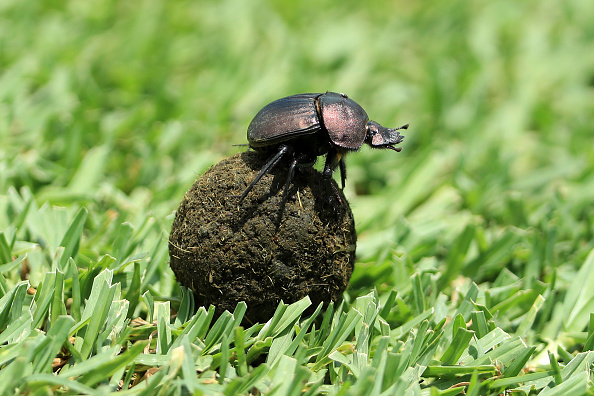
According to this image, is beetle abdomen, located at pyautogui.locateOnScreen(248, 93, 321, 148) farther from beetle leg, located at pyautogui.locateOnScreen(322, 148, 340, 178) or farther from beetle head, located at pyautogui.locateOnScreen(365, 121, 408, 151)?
beetle head, located at pyautogui.locateOnScreen(365, 121, 408, 151)

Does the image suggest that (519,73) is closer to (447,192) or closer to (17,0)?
(447,192)

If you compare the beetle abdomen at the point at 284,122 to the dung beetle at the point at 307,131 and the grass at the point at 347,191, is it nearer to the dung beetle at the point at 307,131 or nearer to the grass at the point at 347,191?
the dung beetle at the point at 307,131

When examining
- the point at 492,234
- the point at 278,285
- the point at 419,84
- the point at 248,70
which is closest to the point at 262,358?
the point at 278,285

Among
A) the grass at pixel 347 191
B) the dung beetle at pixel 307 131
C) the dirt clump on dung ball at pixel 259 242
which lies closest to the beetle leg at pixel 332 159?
the dung beetle at pixel 307 131

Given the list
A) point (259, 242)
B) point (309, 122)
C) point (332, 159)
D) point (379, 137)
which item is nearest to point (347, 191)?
point (379, 137)

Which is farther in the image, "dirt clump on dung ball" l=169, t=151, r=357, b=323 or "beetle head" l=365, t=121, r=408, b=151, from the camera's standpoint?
"beetle head" l=365, t=121, r=408, b=151

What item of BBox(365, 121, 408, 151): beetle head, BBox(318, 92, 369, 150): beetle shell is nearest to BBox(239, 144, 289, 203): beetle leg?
BBox(318, 92, 369, 150): beetle shell
